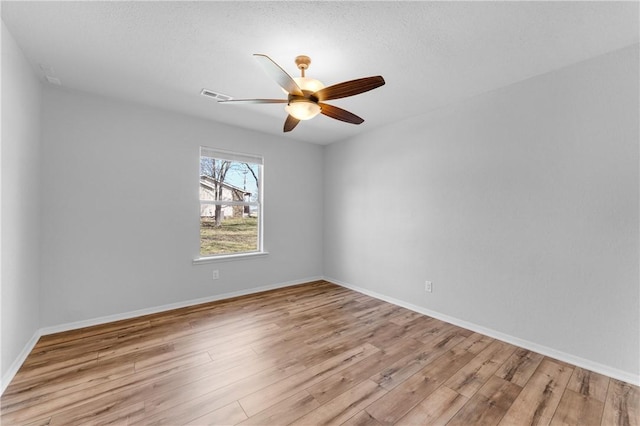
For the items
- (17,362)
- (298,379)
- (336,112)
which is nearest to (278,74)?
(336,112)

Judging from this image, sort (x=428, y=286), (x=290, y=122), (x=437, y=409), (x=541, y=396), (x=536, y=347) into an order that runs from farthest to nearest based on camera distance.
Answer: (x=428, y=286)
(x=290, y=122)
(x=536, y=347)
(x=541, y=396)
(x=437, y=409)

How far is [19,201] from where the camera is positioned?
6.99 feet

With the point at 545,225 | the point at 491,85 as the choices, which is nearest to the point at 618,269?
the point at 545,225

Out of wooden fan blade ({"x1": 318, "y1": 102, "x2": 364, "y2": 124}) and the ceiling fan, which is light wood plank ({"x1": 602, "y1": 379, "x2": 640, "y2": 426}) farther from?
wooden fan blade ({"x1": 318, "y1": 102, "x2": 364, "y2": 124})

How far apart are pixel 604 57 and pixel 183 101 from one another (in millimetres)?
4010

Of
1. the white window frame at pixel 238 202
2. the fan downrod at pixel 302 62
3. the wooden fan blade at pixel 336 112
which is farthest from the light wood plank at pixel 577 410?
the white window frame at pixel 238 202

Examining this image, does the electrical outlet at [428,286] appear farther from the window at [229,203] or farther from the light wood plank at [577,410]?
the window at [229,203]

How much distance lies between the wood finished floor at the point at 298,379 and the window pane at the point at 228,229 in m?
1.22

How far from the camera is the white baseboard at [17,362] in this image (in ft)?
6.07

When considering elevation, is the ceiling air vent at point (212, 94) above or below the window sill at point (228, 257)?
above

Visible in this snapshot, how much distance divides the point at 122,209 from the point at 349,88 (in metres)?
2.92

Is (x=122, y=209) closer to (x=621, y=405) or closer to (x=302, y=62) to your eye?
(x=302, y=62)

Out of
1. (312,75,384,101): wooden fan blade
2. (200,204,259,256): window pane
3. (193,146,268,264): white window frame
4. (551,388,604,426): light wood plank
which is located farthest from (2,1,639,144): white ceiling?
(551,388,604,426): light wood plank

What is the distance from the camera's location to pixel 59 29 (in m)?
1.86
